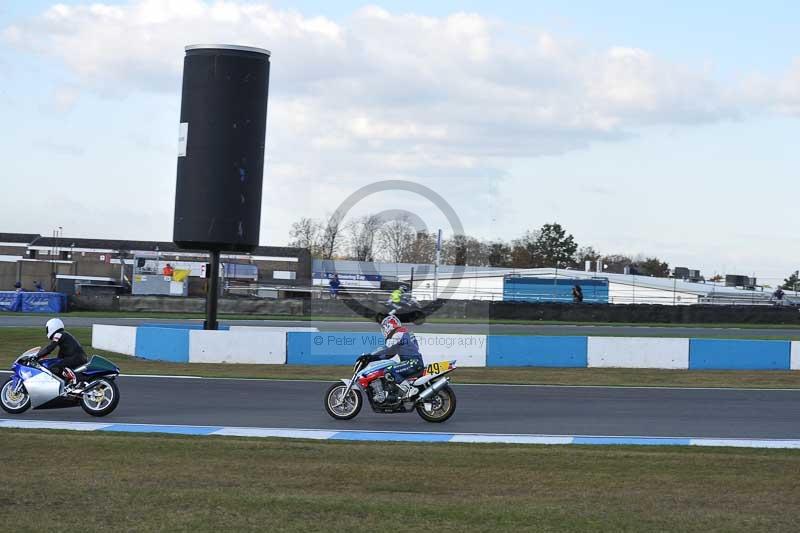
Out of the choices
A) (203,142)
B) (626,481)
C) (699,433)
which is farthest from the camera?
(203,142)

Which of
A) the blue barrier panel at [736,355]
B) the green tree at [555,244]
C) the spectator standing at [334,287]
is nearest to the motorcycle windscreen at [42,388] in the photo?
the blue barrier panel at [736,355]

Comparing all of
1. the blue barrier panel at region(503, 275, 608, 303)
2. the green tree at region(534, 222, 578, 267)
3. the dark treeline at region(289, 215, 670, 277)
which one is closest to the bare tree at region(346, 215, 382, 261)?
the dark treeline at region(289, 215, 670, 277)

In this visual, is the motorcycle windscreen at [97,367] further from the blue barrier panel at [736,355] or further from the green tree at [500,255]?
the green tree at [500,255]

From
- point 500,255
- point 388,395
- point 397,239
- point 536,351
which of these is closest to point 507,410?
point 388,395

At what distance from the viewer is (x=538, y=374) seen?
23578 mm

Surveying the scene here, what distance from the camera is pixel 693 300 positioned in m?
66.0

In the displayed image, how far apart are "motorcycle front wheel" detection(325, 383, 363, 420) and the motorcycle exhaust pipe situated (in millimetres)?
985

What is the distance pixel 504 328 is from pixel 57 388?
92.7 ft

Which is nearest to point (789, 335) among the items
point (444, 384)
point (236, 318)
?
point (236, 318)

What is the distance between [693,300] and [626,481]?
192 ft

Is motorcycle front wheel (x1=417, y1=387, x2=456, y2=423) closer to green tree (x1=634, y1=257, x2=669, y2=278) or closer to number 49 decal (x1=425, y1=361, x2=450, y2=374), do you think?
number 49 decal (x1=425, y1=361, x2=450, y2=374)

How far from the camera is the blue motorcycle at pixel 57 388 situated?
14625mm

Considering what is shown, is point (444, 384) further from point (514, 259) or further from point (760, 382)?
point (514, 259)

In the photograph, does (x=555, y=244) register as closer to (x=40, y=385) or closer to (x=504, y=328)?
(x=504, y=328)
